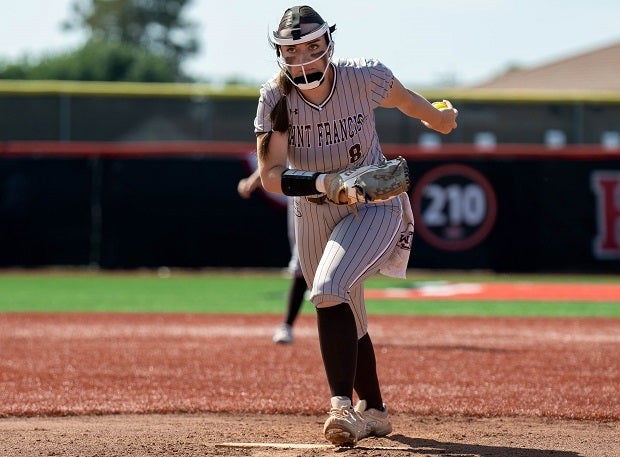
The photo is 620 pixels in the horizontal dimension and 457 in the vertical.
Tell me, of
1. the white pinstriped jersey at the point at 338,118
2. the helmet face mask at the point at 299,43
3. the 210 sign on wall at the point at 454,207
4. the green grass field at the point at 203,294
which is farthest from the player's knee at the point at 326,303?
the 210 sign on wall at the point at 454,207

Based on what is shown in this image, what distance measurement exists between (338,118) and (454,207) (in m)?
12.3

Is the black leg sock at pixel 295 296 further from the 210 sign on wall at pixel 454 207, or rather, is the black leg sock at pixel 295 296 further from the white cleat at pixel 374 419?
the 210 sign on wall at pixel 454 207

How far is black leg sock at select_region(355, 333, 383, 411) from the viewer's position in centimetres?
522

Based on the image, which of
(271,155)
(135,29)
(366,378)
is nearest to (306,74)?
(271,155)

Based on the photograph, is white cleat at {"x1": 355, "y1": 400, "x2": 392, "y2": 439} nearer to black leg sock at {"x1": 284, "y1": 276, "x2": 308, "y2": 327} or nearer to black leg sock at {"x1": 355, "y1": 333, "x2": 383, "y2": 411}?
black leg sock at {"x1": 355, "y1": 333, "x2": 383, "y2": 411}

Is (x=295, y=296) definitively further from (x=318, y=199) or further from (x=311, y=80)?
(x=311, y=80)

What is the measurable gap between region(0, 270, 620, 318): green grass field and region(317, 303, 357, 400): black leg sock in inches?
283

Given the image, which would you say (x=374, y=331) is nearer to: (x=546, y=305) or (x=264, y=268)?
(x=546, y=305)

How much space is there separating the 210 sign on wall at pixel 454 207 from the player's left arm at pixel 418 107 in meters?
11.8

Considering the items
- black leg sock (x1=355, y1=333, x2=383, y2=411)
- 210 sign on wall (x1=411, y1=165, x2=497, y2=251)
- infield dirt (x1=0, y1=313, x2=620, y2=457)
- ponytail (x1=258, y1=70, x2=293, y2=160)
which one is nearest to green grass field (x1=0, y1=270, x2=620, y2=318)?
210 sign on wall (x1=411, y1=165, x2=497, y2=251)

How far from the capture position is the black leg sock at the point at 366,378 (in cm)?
522

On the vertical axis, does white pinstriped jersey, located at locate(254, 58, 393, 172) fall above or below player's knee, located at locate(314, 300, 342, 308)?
above

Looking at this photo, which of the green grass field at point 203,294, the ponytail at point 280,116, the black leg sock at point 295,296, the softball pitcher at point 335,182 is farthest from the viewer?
the green grass field at point 203,294

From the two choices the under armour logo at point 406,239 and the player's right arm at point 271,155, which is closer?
the player's right arm at point 271,155
